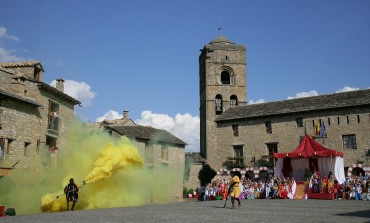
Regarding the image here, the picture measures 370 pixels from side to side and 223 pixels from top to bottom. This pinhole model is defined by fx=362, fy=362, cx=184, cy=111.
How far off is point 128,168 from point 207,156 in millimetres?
25155

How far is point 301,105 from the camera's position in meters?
42.4

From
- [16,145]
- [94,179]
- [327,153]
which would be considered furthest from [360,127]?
[16,145]

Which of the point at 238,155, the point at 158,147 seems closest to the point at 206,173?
the point at 238,155

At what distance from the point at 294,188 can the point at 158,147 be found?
17.8 m

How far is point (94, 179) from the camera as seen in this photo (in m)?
20.9

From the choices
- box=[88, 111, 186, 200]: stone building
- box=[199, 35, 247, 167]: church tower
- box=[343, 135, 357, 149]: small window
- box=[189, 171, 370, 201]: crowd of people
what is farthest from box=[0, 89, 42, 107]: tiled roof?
box=[343, 135, 357, 149]: small window

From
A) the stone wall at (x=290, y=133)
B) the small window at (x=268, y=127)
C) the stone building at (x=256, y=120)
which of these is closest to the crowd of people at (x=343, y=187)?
the stone building at (x=256, y=120)

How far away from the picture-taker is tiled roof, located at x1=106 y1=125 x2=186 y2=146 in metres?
40.1

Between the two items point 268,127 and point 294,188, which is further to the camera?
point 268,127

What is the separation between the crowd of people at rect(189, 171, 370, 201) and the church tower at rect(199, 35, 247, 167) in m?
17.4

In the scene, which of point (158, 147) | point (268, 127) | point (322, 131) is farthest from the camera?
point (268, 127)

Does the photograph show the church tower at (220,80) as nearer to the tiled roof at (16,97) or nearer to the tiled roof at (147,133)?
the tiled roof at (147,133)

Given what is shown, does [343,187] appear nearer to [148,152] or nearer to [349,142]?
[349,142]

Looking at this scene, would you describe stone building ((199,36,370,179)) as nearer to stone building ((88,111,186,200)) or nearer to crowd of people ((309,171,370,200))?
stone building ((88,111,186,200))
